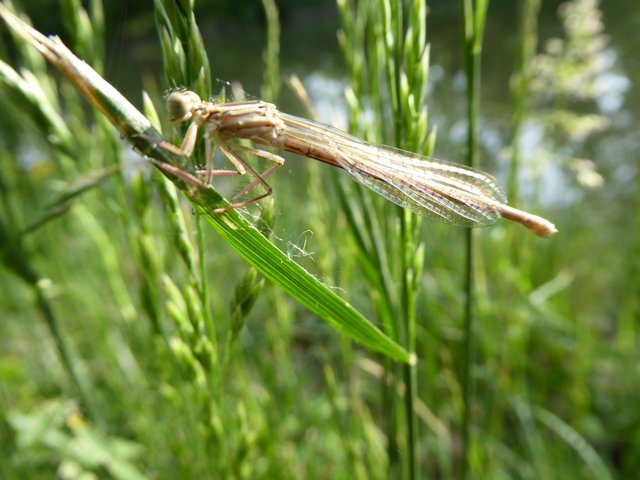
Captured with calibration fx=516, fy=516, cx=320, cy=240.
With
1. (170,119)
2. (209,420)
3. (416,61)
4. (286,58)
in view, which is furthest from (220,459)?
(286,58)

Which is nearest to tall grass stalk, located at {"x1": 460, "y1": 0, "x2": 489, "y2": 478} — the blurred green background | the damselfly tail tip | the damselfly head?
the blurred green background

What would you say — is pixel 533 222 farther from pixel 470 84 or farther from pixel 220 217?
pixel 220 217

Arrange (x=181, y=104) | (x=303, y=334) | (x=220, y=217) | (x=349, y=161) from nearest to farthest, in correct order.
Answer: (x=220, y=217) → (x=181, y=104) → (x=349, y=161) → (x=303, y=334)

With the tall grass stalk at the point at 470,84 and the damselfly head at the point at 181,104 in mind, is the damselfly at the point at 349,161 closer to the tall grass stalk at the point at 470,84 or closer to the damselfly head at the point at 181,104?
the damselfly head at the point at 181,104

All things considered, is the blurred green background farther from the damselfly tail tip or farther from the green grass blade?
the damselfly tail tip

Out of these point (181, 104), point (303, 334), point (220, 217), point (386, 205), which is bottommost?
point (220, 217)

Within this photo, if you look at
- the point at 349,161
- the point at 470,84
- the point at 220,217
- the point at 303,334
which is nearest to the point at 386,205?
the point at 349,161

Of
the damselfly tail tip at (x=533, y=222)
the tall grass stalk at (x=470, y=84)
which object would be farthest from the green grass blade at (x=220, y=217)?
the damselfly tail tip at (x=533, y=222)
